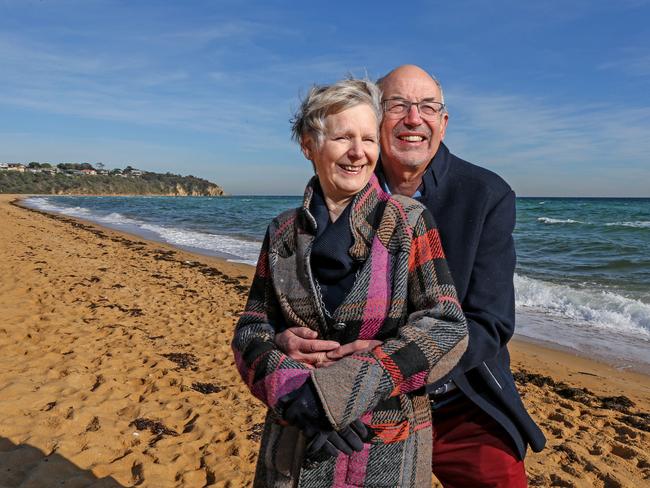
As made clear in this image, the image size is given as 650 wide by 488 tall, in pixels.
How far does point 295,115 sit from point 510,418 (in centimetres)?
128

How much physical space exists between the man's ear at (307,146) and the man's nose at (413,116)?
0.40 metres

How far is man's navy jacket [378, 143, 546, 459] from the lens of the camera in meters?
1.67

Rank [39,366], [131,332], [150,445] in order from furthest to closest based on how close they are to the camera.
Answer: [131,332]
[39,366]
[150,445]

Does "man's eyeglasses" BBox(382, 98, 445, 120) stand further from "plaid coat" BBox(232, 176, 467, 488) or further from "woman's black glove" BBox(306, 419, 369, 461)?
"woman's black glove" BBox(306, 419, 369, 461)

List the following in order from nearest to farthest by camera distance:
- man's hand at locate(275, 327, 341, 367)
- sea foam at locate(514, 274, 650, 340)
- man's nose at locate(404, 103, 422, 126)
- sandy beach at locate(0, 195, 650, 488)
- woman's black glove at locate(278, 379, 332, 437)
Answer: woman's black glove at locate(278, 379, 332, 437) → man's hand at locate(275, 327, 341, 367) → man's nose at locate(404, 103, 422, 126) → sandy beach at locate(0, 195, 650, 488) → sea foam at locate(514, 274, 650, 340)

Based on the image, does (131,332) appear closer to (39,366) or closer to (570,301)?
(39,366)

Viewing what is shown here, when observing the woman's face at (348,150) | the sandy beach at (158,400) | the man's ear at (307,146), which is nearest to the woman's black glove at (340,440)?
the woman's face at (348,150)

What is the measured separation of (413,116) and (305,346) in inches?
36.4

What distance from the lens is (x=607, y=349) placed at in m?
7.11

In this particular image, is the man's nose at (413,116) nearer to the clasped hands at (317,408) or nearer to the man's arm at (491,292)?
the man's arm at (491,292)

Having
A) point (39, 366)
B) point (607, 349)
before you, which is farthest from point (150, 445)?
point (607, 349)

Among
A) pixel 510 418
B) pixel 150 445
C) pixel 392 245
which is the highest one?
pixel 392 245

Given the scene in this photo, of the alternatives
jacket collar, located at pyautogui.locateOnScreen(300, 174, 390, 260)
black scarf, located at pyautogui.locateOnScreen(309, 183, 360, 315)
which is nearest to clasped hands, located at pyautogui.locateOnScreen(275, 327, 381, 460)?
black scarf, located at pyautogui.locateOnScreen(309, 183, 360, 315)

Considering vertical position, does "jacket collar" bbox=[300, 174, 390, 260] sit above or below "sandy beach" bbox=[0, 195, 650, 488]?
above
